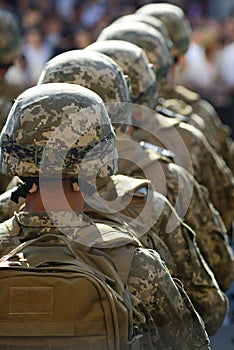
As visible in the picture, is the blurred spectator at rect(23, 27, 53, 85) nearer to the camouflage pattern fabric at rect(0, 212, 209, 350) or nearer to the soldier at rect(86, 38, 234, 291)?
the soldier at rect(86, 38, 234, 291)

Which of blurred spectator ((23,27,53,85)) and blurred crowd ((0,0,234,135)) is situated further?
blurred spectator ((23,27,53,85))

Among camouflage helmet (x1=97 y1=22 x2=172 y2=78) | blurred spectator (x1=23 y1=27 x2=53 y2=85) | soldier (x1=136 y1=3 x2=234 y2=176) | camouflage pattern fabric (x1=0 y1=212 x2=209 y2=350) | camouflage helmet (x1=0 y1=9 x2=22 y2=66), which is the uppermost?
camouflage pattern fabric (x1=0 y1=212 x2=209 y2=350)

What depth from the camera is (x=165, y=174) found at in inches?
261

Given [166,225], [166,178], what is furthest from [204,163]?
[166,225]

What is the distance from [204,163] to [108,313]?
4625mm

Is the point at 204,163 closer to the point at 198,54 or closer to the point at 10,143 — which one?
the point at 10,143

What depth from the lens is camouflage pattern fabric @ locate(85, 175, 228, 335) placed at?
543 centimetres

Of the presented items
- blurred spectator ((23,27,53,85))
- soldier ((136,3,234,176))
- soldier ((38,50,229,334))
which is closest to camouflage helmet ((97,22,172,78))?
soldier ((136,3,234,176))

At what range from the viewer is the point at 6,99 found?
9.53m

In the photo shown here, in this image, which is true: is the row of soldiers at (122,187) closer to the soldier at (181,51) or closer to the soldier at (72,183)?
the soldier at (72,183)

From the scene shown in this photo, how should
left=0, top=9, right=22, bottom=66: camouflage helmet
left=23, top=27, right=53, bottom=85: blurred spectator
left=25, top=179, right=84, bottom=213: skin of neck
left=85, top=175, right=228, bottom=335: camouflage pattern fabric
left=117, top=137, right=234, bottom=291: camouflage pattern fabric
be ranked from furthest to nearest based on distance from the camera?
1. left=23, top=27, right=53, bottom=85: blurred spectator
2. left=0, top=9, right=22, bottom=66: camouflage helmet
3. left=117, top=137, right=234, bottom=291: camouflage pattern fabric
4. left=85, top=175, right=228, bottom=335: camouflage pattern fabric
5. left=25, top=179, right=84, bottom=213: skin of neck

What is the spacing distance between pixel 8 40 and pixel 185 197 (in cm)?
369

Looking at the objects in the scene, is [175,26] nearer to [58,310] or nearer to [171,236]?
[171,236]

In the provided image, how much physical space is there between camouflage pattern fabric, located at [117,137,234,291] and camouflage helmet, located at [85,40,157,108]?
369mm
